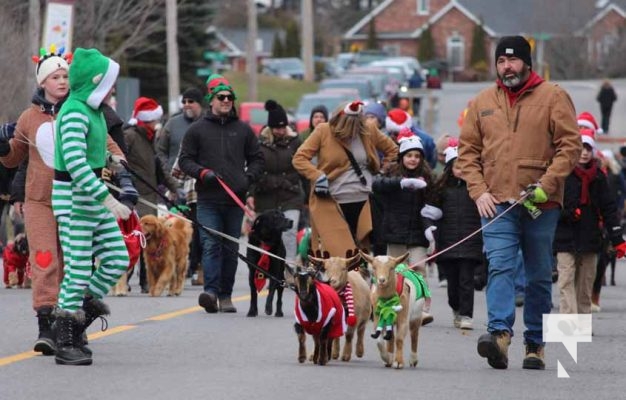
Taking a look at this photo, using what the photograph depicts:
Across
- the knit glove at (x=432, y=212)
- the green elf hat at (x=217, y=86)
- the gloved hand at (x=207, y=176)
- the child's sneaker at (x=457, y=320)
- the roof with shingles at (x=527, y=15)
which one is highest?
the roof with shingles at (x=527, y=15)

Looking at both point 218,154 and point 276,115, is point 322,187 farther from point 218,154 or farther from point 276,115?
point 276,115

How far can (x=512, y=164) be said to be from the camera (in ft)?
38.8

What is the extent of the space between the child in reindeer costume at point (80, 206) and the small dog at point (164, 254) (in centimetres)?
683

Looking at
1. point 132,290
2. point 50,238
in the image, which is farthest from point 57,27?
point 50,238

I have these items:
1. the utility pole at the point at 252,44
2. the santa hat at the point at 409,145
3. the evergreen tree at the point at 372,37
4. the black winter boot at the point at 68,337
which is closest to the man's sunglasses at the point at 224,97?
the santa hat at the point at 409,145

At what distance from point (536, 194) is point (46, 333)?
346cm

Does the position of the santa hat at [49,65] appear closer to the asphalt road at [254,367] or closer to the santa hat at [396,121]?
the asphalt road at [254,367]

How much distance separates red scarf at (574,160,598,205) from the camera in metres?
15.9

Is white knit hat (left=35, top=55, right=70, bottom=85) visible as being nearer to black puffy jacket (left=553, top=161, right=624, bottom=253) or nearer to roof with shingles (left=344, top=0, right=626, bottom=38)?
black puffy jacket (left=553, top=161, right=624, bottom=253)

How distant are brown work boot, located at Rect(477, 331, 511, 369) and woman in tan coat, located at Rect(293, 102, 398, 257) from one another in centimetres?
379

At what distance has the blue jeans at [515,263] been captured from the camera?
11.9 meters

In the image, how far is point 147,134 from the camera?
62.1ft

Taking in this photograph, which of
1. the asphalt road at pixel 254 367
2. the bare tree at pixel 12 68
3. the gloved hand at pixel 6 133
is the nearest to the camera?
the asphalt road at pixel 254 367

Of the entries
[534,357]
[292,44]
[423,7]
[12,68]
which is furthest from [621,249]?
[423,7]
